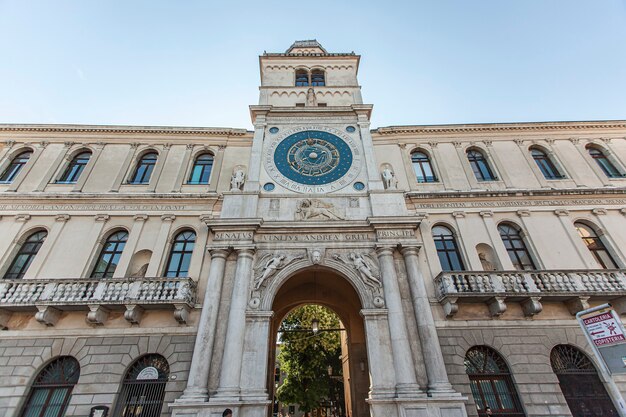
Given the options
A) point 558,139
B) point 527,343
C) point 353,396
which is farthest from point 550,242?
point 353,396

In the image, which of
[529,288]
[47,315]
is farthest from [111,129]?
[529,288]

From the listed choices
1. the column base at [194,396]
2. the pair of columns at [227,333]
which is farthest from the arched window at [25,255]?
the column base at [194,396]

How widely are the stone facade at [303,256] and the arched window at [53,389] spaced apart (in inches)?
12.5

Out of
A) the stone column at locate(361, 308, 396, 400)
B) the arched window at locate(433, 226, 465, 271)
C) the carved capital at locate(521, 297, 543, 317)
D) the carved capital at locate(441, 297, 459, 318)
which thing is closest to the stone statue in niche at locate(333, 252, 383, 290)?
the stone column at locate(361, 308, 396, 400)

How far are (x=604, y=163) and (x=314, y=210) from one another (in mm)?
16588

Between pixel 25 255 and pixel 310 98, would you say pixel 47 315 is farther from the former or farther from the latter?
pixel 310 98

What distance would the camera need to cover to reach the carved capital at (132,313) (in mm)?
10844

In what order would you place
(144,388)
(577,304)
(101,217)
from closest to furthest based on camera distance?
(144,388)
(577,304)
(101,217)

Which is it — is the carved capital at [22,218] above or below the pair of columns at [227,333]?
above

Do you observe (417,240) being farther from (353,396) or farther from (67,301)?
(67,301)

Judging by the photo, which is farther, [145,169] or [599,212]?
[145,169]

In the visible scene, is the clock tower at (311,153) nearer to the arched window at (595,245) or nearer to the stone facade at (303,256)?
the stone facade at (303,256)

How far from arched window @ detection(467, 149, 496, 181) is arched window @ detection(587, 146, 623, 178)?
6.09 meters

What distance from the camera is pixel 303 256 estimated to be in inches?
483
